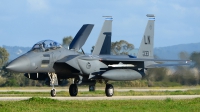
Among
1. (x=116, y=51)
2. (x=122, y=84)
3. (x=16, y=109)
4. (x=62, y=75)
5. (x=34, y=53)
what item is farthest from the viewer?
(x=116, y=51)

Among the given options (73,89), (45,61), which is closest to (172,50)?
(73,89)

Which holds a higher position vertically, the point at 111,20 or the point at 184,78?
the point at 111,20

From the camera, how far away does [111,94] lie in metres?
27.3

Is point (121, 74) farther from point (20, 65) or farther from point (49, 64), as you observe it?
point (20, 65)

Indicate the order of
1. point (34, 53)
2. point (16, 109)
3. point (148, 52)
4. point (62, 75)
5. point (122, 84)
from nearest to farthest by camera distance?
point (16, 109), point (34, 53), point (62, 75), point (148, 52), point (122, 84)

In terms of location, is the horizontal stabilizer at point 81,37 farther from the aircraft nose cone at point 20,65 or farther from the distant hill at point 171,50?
the distant hill at point 171,50

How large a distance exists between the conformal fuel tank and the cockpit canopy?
110 inches

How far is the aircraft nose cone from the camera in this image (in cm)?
2389

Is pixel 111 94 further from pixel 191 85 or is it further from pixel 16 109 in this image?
pixel 191 85

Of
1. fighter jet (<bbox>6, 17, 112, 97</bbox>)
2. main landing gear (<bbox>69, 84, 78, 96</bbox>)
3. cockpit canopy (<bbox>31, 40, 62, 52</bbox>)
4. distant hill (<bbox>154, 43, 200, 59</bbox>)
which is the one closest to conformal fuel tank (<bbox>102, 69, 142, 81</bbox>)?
fighter jet (<bbox>6, 17, 112, 97</bbox>)

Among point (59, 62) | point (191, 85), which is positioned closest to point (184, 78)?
point (191, 85)

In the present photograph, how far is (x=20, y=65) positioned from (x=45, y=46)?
6.30 feet

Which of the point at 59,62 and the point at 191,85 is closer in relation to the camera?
the point at 59,62

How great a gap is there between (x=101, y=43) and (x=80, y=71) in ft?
23.4
